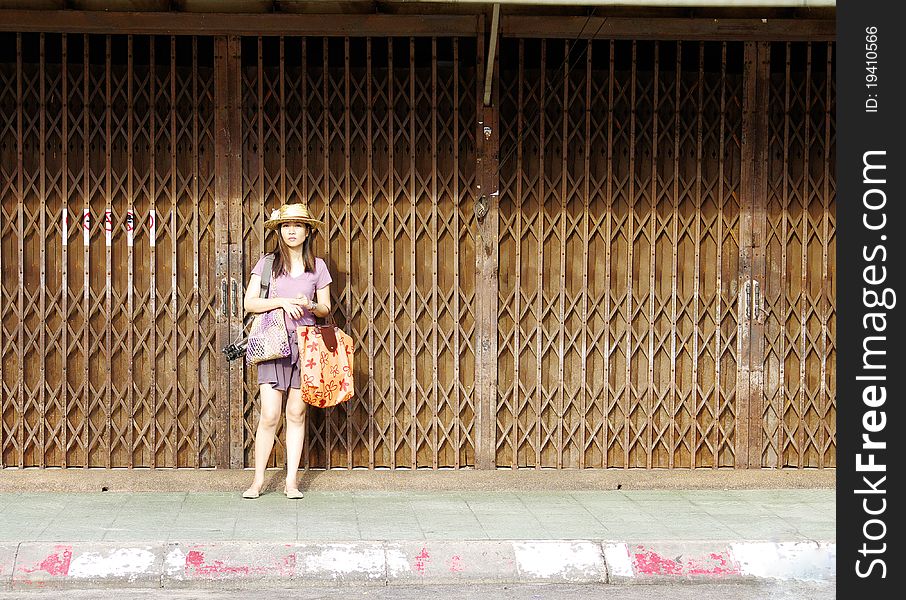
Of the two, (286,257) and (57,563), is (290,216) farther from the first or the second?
(57,563)

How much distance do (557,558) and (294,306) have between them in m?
2.56

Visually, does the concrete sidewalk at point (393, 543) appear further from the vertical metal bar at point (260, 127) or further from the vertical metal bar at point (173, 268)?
the vertical metal bar at point (260, 127)

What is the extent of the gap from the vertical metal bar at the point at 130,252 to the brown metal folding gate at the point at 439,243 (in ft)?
0.08

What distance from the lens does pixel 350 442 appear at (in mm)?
8922

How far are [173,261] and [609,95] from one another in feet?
11.5

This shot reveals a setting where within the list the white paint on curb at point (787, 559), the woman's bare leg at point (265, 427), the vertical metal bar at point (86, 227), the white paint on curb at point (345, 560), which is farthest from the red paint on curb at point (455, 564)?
the vertical metal bar at point (86, 227)

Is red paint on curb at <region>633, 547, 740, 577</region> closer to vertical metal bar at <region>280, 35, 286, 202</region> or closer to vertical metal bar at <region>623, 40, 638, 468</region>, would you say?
vertical metal bar at <region>623, 40, 638, 468</region>

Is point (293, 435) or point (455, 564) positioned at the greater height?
point (293, 435)

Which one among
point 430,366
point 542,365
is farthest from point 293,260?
point 542,365

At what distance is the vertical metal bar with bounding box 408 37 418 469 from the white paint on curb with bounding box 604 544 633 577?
97.2 inches

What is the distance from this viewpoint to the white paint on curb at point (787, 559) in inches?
267

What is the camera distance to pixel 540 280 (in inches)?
352

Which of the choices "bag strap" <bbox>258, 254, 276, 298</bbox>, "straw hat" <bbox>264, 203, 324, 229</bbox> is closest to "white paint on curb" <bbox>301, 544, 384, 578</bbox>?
"bag strap" <bbox>258, 254, 276, 298</bbox>

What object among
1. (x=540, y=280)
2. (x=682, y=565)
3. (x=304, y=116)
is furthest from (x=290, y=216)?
A: (x=682, y=565)
